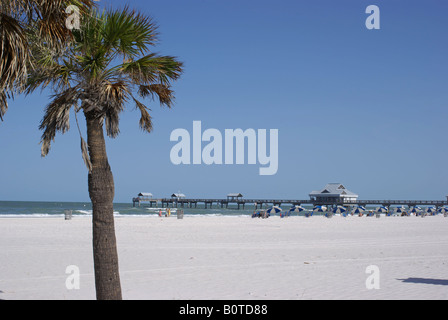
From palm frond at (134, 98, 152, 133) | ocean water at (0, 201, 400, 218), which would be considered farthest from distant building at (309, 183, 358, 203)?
palm frond at (134, 98, 152, 133)

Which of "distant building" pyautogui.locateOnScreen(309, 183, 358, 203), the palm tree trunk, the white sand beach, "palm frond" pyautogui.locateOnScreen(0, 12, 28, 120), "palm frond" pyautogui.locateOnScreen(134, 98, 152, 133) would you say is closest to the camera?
"palm frond" pyautogui.locateOnScreen(0, 12, 28, 120)

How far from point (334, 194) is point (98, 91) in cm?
10464

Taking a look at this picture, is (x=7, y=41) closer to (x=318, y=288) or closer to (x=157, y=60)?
(x=157, y=60)

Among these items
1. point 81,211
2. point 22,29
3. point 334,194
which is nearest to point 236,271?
point 22,29

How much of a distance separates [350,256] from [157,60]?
9.72 metres

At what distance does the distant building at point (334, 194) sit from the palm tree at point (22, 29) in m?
104

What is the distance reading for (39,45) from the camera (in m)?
5.69

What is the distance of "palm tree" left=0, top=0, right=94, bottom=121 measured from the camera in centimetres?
489

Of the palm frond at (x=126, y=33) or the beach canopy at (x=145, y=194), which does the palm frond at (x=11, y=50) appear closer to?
the palm frond at (x=126, y=33)

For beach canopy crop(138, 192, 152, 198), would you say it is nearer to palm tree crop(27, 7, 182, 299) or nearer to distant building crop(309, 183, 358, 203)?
distant building crop(309, 183, 358, 203)

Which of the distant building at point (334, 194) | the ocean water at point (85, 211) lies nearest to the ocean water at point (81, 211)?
the ocean water at point (85, 211)

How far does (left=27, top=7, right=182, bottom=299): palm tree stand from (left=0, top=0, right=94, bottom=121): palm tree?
0.26 metres

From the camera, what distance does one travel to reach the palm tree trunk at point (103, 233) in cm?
575
